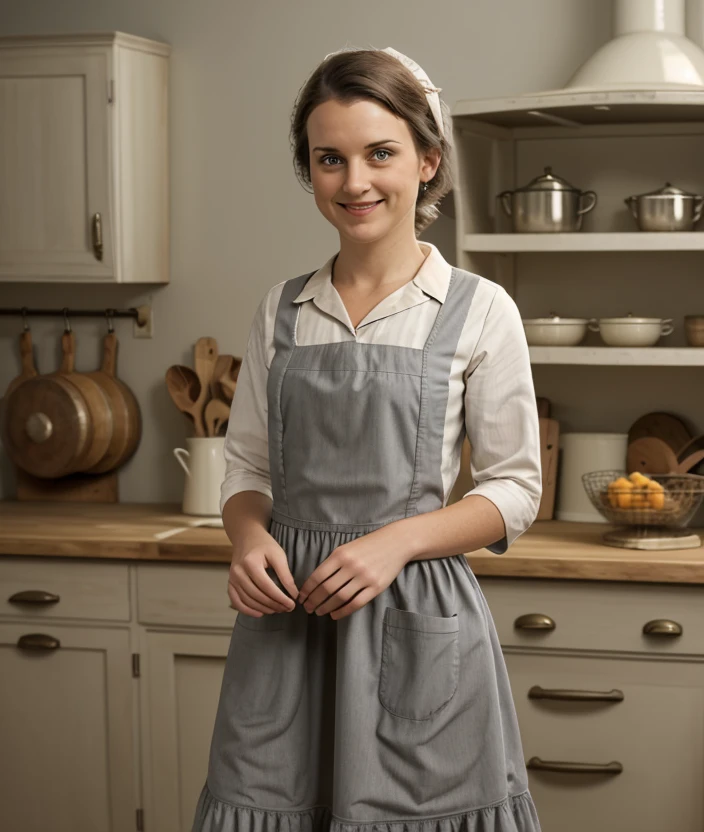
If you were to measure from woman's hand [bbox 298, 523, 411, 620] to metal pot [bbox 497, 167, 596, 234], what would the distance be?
1498 mm

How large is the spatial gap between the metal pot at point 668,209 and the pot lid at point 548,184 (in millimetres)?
159

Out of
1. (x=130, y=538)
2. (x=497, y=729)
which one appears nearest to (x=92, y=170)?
(x=130, y=538)

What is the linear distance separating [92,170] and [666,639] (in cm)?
174

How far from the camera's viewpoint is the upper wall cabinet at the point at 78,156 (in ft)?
8.91

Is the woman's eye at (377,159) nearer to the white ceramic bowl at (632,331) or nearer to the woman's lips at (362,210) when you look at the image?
the woman's lips at (362,210)

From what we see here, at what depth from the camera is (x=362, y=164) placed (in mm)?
1189

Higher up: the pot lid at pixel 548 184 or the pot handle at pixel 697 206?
the pot lid at pixel 548 184

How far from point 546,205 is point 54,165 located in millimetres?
1230

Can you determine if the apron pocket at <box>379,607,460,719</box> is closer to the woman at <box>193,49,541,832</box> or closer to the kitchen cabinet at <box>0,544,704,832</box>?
the woman at <box>193,49,541,832</box>

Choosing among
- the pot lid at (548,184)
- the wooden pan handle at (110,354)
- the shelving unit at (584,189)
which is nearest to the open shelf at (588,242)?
the shelving unit at (584,189)

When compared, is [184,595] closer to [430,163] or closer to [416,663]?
[416,663]

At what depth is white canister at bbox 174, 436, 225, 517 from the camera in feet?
9.02

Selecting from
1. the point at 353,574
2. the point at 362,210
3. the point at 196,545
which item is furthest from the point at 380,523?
the point at 196,545

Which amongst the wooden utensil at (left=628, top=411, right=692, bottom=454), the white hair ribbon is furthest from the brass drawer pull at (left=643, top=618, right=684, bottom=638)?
the white hair ribbon
